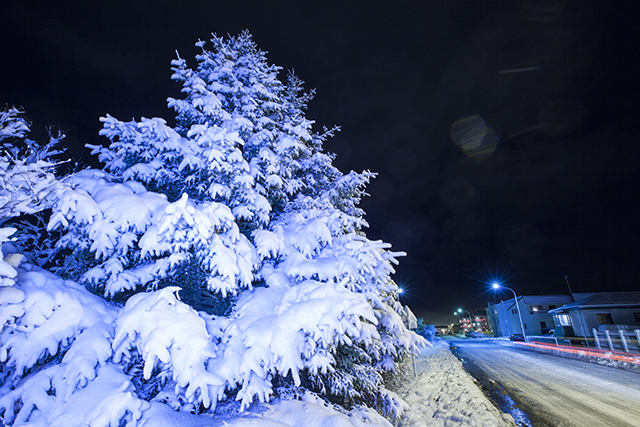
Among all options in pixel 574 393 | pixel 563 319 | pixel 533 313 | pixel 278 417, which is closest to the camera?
pixel 278 417

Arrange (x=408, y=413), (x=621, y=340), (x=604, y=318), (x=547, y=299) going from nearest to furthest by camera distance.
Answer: (x=408, y=413) < (x=621, y=340) < (x=604, y=318) < (x=547, y=299)

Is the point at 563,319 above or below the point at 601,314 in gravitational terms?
below

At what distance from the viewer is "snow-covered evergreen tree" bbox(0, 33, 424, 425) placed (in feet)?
10.3

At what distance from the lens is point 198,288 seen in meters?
4.91

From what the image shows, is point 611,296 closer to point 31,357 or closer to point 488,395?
point 488,395

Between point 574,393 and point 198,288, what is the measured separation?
12964mm

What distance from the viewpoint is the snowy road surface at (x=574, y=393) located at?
6.89m

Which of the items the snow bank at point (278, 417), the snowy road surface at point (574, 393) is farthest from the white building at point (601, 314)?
the snow bank at point (278, 417)

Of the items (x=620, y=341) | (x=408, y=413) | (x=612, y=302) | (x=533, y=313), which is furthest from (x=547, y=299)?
(x=408, y=413)

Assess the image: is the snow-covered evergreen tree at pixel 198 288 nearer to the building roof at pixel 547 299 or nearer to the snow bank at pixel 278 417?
the snow bank at pixel 278 417

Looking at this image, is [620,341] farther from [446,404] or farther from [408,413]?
[408,413]

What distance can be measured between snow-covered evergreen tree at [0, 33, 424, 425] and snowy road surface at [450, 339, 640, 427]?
17.3 ft

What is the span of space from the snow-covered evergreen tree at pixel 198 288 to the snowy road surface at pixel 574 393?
208 inches

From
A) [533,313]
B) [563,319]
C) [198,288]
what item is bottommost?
[563,319]
